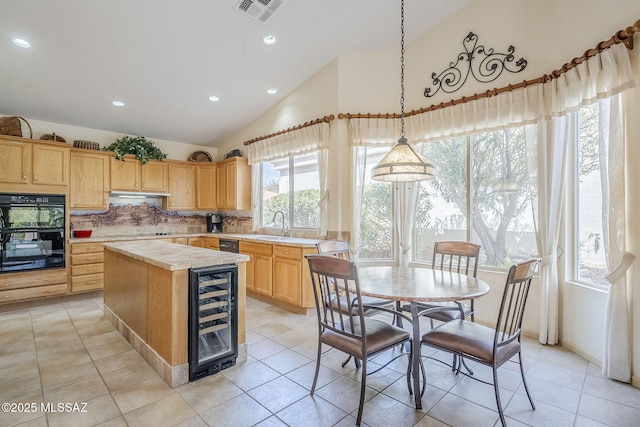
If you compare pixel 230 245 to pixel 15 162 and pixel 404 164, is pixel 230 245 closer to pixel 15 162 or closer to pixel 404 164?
pixel 15 162

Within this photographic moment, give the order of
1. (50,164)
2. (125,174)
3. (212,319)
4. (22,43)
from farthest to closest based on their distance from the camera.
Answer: (125,174) → (50,164) → (22,43) → (212,319)

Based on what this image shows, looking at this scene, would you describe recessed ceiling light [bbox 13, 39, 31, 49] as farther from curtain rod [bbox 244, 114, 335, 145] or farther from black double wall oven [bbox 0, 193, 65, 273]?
curtain rod [bbox 244, 114, 335, 145]

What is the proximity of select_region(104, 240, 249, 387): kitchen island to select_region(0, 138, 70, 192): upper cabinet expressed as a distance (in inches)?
78.4

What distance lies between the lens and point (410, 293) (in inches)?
77.1

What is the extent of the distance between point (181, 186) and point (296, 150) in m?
2.59

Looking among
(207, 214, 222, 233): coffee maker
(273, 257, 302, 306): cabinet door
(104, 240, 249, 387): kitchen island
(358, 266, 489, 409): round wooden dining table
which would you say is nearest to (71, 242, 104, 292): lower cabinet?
(104, 240, 249, 387): kitchen island

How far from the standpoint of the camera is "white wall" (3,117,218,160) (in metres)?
4.52

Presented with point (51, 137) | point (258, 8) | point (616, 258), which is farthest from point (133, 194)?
point (616, 258)

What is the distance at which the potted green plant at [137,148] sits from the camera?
16.3 ft

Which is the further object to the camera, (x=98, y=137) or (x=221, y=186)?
(x=221, y=186)

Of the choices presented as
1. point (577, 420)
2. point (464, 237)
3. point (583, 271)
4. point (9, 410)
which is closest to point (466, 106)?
point (464, 237)

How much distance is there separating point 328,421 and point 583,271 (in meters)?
2.65

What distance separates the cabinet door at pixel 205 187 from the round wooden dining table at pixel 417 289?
4.25 meters

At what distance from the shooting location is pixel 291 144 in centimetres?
464
